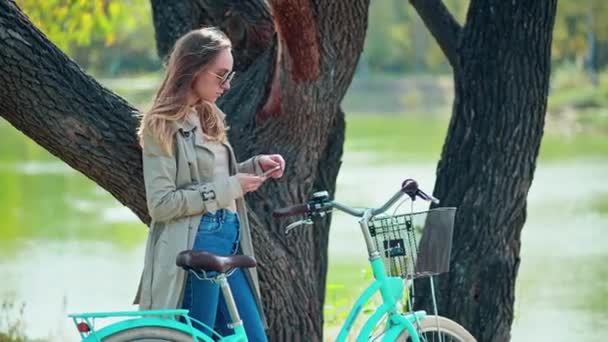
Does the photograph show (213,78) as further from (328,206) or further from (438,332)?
(438,332)

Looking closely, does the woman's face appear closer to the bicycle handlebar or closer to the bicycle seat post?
the bicycle handlebar

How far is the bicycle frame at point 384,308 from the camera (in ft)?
13.2

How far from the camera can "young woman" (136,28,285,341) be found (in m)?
3.83

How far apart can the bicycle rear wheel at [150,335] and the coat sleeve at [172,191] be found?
39 cm

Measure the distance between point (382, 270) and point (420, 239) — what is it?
0.17 metres

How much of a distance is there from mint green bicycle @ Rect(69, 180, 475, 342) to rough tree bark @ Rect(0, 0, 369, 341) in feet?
2.97

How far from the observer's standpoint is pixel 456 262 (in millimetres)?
5844

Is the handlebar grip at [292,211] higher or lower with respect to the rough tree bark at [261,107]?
lower

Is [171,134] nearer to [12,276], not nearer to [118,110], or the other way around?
[118,110]

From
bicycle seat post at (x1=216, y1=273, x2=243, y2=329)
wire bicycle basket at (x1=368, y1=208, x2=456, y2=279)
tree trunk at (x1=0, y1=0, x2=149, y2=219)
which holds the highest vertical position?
tree trunk at (x1=0, y1=0, x2=149, y2=219)

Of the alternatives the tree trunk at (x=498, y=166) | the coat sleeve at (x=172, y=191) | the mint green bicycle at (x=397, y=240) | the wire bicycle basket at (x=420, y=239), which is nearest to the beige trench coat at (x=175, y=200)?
the coat sleeve at (x=172, y=191)

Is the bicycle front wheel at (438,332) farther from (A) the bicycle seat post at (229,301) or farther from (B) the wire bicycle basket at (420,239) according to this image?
(A) the bicycle seat post at (229,301)

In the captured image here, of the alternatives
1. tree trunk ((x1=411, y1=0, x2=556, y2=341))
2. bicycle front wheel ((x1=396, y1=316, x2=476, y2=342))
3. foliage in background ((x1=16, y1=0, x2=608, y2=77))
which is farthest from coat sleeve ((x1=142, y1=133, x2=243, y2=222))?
foliage in background ((x1=16, y1=0, x2=608, y2=77))

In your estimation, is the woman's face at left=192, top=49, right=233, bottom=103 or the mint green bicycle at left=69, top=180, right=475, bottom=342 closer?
the mint green bicycle at left=69, top=180, right=475, bottom=342
